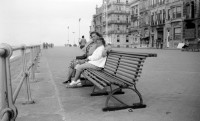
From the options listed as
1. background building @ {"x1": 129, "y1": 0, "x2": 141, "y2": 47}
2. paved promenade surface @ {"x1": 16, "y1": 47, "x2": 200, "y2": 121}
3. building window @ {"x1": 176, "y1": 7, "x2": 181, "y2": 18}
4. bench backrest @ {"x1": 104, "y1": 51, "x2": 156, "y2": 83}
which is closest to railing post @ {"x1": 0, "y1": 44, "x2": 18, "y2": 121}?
paved promenade surface @ {"x1": 16, "y1": 47, "x2": 200, "y2": 121}

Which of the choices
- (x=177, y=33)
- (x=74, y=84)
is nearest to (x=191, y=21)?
(x=177, y=33)

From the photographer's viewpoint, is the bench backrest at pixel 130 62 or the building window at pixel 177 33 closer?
the bench backrest at pixel 130 62

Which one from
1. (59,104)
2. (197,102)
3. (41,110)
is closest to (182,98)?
(197,102)

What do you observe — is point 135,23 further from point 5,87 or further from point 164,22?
point 5,87

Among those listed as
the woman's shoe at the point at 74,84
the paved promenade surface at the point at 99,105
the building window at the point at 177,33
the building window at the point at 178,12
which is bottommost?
the paved promenade surface at the point at 99,105

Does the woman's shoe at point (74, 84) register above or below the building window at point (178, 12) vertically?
below

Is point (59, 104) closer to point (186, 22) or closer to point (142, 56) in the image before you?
point (142, 56)

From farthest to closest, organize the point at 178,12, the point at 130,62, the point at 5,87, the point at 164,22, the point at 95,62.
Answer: the point at 164,22 < the point at 178,12 < the point at 95,62 < the point at 130,62 < the point at 5,87

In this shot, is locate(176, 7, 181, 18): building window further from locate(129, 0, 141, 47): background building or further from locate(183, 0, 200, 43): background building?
locate(129, 0, 141, 47): background building

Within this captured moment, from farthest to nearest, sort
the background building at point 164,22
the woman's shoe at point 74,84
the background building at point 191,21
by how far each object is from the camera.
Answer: the background building at point 164,22
the background building at point 191,21
the woman's shoe at point 74,84

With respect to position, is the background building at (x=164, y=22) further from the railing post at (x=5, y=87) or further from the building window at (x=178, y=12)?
the railing post at (x=5, y=87)

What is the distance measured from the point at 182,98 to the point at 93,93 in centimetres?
204

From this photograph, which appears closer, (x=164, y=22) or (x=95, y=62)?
(x=95, y=62)

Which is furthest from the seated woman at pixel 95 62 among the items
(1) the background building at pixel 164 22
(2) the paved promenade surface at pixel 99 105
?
(1) the background building at pixel 164 22
